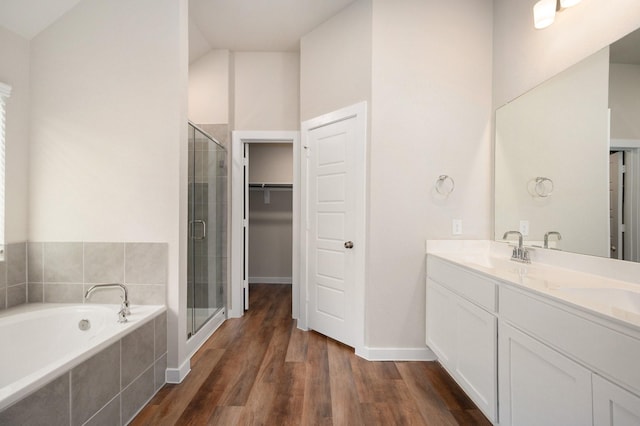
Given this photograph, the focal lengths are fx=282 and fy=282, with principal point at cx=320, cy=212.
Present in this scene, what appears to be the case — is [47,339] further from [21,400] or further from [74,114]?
[74,114]

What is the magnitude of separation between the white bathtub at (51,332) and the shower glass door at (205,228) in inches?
23.4

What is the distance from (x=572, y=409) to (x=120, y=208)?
8.62 ft

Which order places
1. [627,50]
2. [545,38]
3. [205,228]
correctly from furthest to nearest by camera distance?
1. [205,228]
2. [545,38]
3. [627,50]

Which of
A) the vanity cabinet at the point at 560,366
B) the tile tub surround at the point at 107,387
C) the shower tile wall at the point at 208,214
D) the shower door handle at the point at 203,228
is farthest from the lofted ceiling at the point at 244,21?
the vanity cabinet at the point at 560,366

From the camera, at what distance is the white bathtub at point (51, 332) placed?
1.56m

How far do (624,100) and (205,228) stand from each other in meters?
2.96

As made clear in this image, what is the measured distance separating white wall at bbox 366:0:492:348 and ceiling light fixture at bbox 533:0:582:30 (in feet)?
1.83

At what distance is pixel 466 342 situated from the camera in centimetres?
169

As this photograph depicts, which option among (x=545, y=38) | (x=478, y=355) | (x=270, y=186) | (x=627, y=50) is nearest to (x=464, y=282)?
(x=478, y=355)

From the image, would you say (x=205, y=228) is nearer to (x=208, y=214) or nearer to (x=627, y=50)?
(x=208, y=214)

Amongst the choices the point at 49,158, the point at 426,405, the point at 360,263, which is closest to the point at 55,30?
the point at 49,158

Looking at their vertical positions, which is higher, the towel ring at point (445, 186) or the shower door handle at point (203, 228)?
the towel ring at point (445, 186)

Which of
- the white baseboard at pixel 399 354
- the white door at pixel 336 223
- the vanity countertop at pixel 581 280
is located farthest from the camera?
the white door at pixel 336 223

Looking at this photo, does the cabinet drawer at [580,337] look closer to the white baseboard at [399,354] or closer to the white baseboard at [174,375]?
the white baseboard at [399,354]
